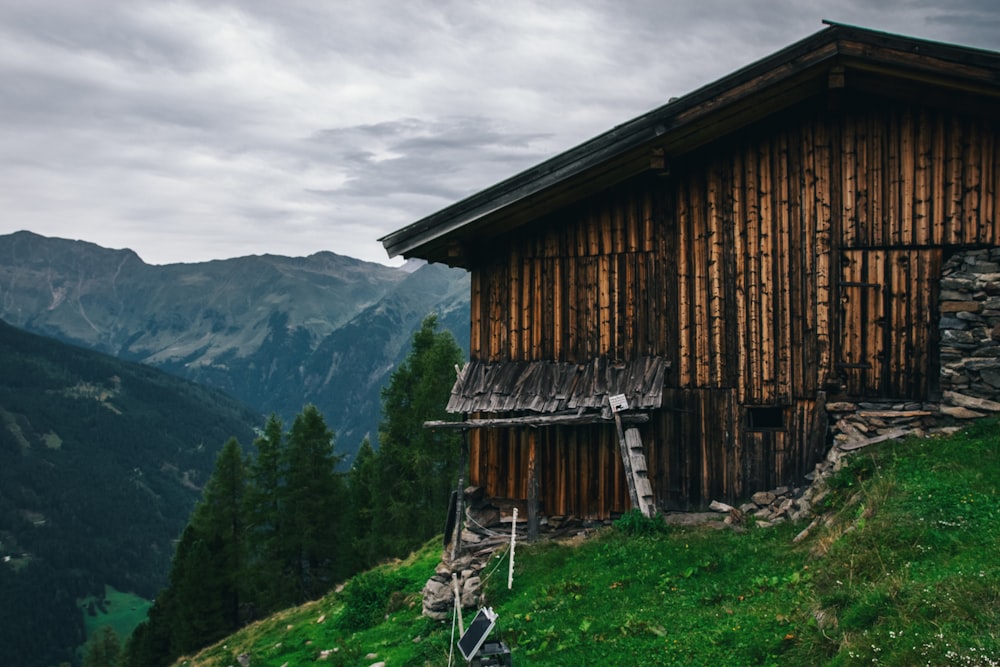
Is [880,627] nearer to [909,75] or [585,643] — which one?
[585,643]

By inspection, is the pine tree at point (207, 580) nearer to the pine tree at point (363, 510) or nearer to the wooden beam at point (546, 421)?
the pine tree at point (363, 510)

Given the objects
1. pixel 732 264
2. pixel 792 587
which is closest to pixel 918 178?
pixel 732 264

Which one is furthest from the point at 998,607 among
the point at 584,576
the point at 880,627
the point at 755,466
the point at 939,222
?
the point at 939,222

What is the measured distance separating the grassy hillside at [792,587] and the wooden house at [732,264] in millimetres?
1987

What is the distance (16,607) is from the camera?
169 meters

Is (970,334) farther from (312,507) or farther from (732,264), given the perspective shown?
(312,507)

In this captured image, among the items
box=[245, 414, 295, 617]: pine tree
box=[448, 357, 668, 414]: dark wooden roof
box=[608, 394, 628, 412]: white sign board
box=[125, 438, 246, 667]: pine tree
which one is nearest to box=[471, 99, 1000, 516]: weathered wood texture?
box=[448, 357, 668, 414]: dark wooden roof

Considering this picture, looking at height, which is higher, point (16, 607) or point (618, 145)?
point (618, 145)

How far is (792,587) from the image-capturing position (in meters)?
9.98

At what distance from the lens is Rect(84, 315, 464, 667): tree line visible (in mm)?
43844

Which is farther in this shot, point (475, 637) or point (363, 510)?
point (363, 510)

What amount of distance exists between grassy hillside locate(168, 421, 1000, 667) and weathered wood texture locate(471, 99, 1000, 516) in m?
2.01

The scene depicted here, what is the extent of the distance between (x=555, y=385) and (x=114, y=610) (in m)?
200

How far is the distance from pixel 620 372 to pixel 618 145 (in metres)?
4.50
